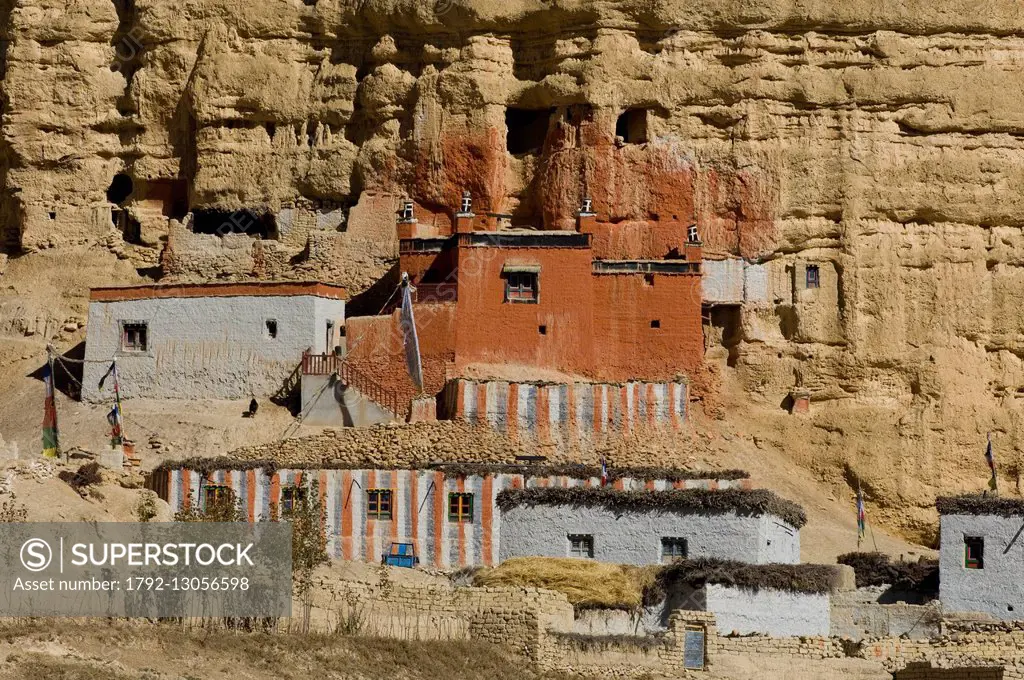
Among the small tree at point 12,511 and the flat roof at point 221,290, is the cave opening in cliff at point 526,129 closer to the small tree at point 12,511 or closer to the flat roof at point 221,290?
the flat roof at point 221,290

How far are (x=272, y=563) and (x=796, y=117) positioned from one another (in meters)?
27.8

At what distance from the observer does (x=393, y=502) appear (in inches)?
2014

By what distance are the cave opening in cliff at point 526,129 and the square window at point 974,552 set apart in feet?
73.3

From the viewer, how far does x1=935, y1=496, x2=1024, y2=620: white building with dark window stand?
1919 inches

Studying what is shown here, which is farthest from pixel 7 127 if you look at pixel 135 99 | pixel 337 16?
pixel 337 16

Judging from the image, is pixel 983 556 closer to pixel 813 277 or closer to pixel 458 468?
pixel 458 468

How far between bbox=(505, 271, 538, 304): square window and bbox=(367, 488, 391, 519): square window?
11.3m

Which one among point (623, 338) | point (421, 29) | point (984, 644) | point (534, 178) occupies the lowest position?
point (984, 644)

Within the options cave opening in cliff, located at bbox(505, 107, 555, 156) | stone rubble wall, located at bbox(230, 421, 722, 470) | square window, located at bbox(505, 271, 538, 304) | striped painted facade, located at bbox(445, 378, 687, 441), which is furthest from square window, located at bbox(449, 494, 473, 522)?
cave opening in cliff, located at bbox(505, 107, 555, 156)

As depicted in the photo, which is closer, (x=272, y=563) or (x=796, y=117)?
(x=272, y=563)

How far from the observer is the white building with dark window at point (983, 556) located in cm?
4875

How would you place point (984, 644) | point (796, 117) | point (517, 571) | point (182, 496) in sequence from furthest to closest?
point (796, 117), point (182, 496), point (517, 571), point (984, 644)

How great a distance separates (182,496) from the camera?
51.4 metres

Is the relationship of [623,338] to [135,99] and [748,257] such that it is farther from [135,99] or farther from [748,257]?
[135,99]
